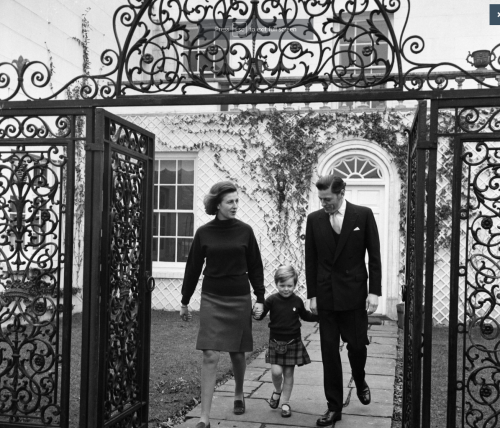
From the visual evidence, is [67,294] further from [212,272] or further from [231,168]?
[231,168]

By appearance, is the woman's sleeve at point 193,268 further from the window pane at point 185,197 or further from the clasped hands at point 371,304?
the window pane at point 185,197

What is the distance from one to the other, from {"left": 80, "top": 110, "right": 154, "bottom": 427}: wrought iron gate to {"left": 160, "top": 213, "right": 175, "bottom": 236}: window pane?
7055mm

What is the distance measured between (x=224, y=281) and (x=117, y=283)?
890mm

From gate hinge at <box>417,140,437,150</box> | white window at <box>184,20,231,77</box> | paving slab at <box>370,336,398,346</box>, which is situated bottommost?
paving slab at <box>370,336,398,346</box>

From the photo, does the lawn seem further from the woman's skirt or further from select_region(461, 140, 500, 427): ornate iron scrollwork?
select_region(461, 140, 500, 427): ornate iron scrollwork

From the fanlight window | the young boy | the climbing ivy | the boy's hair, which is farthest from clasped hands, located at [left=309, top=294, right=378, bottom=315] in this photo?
the fanlight window

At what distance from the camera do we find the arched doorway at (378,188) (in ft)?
34.7

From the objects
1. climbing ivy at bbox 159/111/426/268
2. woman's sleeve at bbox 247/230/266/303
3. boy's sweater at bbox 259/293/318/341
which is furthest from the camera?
climbing ivy at bbox 159/111/426/268

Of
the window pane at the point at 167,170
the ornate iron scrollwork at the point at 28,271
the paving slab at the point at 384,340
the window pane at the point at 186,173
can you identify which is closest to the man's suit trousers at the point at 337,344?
the ornate iron scrollwork at the point at 28,271

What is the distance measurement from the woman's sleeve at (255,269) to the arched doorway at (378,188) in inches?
231

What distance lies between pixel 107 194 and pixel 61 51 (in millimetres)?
7938

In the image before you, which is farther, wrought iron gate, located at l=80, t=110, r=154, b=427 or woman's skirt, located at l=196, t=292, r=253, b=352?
woman's skirt, located at l=196, t=292, r=253, b=352

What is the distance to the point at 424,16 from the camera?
11.5m

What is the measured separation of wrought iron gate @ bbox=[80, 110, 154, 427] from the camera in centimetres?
402
